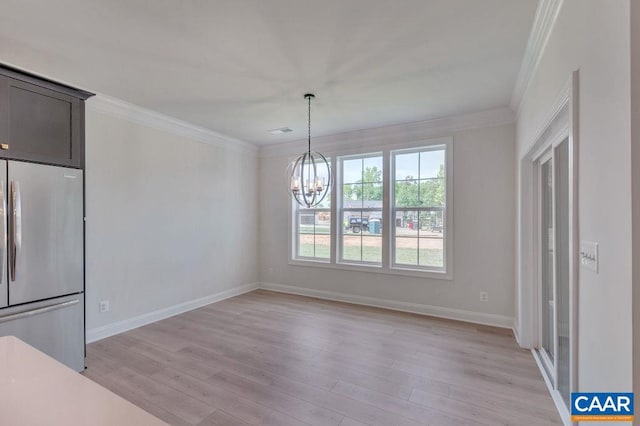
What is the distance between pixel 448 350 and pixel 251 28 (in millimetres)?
3520

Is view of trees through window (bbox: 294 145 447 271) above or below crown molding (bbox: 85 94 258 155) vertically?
below

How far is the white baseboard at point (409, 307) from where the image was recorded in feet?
13.1

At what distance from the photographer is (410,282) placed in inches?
178

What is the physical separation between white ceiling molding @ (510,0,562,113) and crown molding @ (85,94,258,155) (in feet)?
13.6

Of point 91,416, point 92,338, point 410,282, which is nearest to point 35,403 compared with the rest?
point 91,416

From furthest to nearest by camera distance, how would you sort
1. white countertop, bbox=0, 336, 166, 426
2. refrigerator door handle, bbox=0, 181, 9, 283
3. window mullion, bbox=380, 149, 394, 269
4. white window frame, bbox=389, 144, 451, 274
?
window mullion, bbox=380, 149, 394, 269, white window frame, bbox=389, 144, 451, 274, refrigerator door handle, bbox=0, 181, 9, 283, white countertop, bbox=0, 336, 166, 426

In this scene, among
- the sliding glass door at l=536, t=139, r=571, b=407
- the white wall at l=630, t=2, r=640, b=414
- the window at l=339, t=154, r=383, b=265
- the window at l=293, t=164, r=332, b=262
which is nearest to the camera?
the white wall at l=630, t=2, r=640, b=414

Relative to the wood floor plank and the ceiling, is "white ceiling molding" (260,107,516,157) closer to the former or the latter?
the ceiling

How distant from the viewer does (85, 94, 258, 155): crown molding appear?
139 inches

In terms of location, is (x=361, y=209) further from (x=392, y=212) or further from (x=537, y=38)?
(x=537, y=38)

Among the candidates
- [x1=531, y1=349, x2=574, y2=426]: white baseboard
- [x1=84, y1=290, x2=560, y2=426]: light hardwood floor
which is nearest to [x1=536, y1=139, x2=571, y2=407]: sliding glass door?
[x1=531, y1=349, x2=574, y2=426]: white baseboard

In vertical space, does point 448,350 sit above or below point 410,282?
below

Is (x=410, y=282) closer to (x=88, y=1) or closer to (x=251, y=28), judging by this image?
(x=251, y=28)

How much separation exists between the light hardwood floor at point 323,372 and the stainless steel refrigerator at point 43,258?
53 cm
